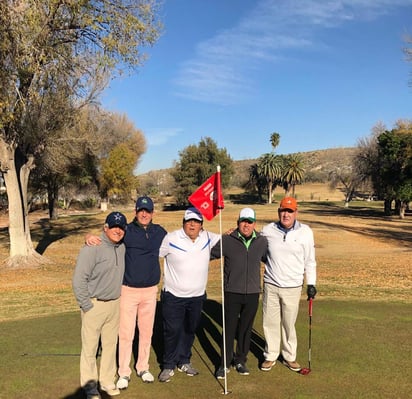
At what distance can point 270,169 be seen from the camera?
3590 inches

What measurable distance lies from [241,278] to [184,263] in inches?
29.6

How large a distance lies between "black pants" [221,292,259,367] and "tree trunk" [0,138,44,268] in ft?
43.5

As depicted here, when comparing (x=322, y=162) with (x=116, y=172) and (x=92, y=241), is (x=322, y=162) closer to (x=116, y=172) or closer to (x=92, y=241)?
(x=116, y=172)

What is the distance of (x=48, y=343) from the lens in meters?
6.33

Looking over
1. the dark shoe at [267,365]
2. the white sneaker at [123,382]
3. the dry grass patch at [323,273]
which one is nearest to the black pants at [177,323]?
the white sneaker at [123,382]

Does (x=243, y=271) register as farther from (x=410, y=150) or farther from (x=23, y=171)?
(x=410, y=150)

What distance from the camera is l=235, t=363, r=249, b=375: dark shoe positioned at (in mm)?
5223

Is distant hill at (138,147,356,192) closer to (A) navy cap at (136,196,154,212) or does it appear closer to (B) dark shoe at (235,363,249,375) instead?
(B) dark shoe at (235,363,249,375)

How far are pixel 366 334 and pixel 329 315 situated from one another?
1.16 meters

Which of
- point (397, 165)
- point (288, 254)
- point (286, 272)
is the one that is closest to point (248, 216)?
point (288, 254)

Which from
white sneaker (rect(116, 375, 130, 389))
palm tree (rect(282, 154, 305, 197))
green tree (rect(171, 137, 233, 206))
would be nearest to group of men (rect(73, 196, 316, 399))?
white sneaker (rect(116, 375, 130, 389))

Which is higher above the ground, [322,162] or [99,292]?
[322,162]

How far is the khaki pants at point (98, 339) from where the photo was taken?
469 cm

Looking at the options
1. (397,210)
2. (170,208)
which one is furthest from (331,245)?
(170,208)
